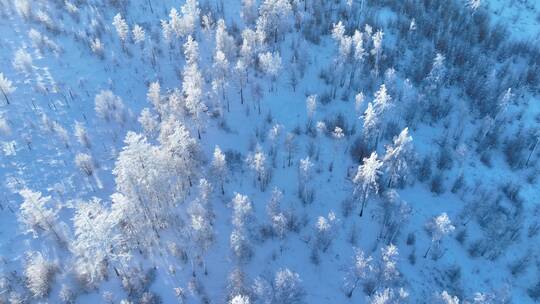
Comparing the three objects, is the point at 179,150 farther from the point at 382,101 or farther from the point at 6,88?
the point at 6,88

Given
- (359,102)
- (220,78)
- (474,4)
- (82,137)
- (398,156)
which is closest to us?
(398,156)

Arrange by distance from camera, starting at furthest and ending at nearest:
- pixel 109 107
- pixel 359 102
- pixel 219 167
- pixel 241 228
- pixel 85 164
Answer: pixel 359 102 → pixel 109 107 → pixel 85 164 → pixel 219 167 → pixel 241 228

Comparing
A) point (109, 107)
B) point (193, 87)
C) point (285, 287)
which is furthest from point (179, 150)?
point (285, 287)

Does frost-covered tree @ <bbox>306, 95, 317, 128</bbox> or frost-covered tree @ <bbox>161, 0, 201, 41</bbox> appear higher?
frost-covered tree @ <bbox>161, 0, 201, 41</bbox>

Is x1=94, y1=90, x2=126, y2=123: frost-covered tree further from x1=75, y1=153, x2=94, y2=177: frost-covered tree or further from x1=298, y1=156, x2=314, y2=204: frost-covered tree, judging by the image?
Answer: x1=298, y1=156, x2=314, y2=204: frost-covered tree

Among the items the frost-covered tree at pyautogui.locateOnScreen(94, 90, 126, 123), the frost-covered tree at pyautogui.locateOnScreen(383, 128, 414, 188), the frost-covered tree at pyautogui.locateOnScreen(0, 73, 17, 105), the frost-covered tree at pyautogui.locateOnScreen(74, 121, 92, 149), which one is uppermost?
the frost-covered tree at pyautogui.locateOnScreen(0, 73, 17, 105)

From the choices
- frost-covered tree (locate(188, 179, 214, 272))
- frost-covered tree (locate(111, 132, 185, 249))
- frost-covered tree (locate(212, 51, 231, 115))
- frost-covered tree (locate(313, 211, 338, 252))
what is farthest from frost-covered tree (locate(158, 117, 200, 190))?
frost-covered tree (locate(313, 211, 338, 252))

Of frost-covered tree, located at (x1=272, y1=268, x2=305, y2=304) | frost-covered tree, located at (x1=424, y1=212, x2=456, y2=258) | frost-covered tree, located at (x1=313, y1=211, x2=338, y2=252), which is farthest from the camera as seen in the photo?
frost-covered tree, located at (x1=424, y1=212, x2=456, y2=258)

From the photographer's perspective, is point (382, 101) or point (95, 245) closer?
point (95, 245)

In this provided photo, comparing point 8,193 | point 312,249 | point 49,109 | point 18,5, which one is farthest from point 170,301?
point 18,5
